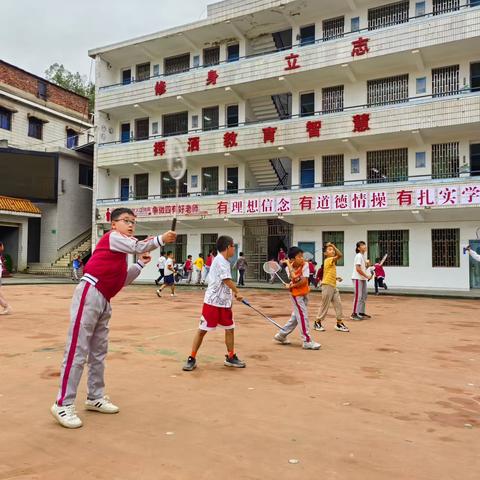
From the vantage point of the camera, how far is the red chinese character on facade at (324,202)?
22.0m

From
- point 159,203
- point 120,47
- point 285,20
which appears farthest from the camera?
point 120,47

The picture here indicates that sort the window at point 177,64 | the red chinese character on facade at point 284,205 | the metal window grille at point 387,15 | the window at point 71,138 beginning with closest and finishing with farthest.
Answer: the metal window grille at point 387,15
the red chinese character on facade at point 284,205
the window at point 177,64
the window at point 71,138

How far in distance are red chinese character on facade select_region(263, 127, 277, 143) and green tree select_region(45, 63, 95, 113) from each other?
26611 mm

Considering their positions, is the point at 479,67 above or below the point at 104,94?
below

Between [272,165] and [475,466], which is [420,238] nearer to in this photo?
[272,165]

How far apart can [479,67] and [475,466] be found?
2189 centimetres

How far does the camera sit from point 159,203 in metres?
27.1

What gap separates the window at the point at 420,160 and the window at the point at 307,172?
17.2 ft

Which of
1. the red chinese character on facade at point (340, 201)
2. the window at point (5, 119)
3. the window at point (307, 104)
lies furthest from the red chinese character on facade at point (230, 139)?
the window at point (5, 119)

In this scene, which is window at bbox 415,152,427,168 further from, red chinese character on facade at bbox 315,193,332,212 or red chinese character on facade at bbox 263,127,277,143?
red chinese character on facade at bbox 263,127,277,143

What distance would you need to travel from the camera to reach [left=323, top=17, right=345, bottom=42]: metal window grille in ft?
79.0

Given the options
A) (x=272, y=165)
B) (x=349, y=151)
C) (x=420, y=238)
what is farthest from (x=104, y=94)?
(x=420, y=238)

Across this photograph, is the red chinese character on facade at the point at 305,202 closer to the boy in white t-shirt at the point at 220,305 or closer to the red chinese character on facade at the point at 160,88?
the red chinese character on facade at the point at 160,88

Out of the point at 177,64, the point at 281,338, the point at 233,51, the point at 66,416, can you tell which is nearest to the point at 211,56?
the point at 233,51
